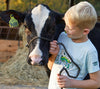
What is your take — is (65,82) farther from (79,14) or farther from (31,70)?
(31,70)

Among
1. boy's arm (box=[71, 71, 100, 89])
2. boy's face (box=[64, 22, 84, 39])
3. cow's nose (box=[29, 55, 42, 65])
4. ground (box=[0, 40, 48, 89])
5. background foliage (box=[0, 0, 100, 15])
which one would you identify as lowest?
ground (box=[0, 40, 48, 89])

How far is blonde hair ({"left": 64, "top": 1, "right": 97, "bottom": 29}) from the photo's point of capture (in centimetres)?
110

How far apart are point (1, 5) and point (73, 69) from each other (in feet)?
18.3

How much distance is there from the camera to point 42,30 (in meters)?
1.43

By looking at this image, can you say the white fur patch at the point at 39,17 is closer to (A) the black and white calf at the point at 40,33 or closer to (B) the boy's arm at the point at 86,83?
(A) the black and white calf at the point at 40,33

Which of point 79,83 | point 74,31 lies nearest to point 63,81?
point 79,83

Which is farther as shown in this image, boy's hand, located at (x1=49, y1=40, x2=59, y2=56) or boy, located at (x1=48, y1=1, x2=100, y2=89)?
boy's hand, located at (x1=49, y1=40, x2=59, y2=56)

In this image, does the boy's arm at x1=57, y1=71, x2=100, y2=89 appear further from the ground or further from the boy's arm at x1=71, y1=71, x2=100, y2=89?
the ground

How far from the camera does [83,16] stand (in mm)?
1102

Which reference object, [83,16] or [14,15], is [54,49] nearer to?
[83,16]

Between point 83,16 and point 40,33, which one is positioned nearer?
point 83,16

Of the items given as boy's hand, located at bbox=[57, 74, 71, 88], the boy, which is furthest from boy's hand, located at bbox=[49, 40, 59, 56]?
boy's hand, located at bbox=[57, 74, 71, 88]

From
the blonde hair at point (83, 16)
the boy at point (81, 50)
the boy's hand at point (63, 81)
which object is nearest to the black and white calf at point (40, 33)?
the boy at point (81, 50)

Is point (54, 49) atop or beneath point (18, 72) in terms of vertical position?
atop
